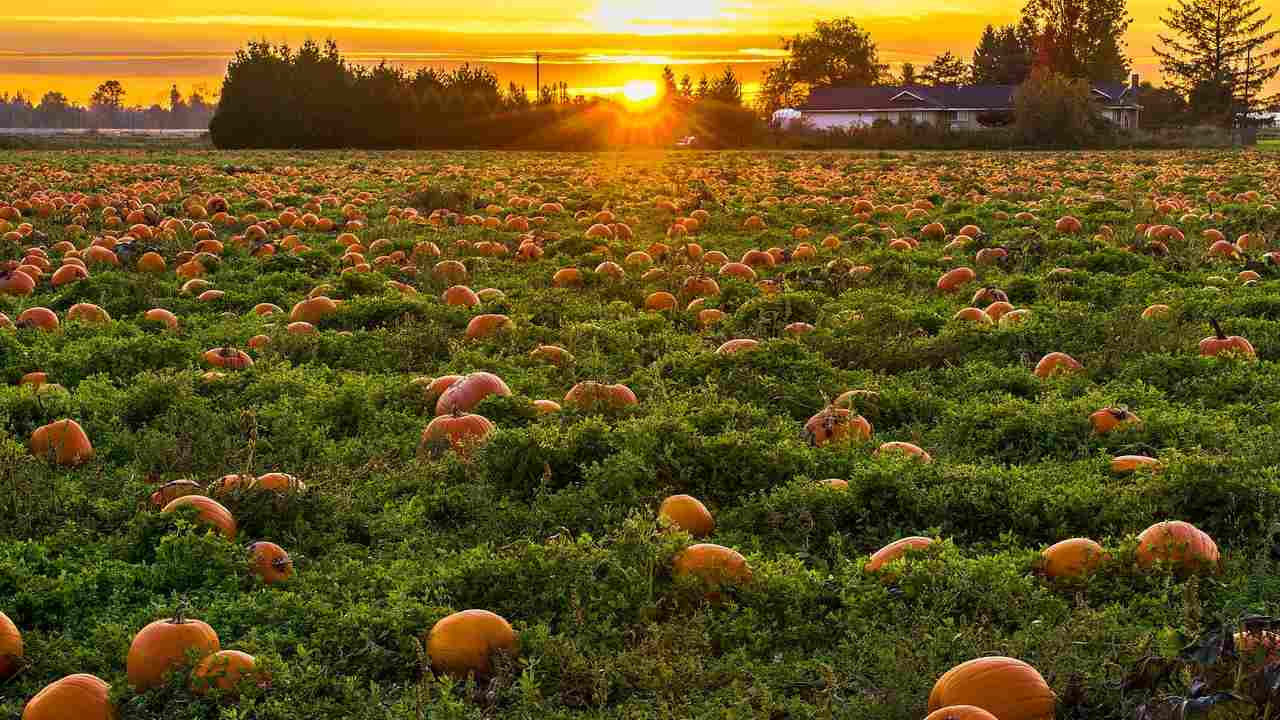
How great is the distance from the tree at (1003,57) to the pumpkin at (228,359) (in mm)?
101477

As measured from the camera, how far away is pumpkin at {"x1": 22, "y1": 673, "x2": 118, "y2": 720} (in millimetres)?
3377

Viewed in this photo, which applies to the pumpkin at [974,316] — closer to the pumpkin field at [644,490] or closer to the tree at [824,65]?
the pumpkin field at [644,490]

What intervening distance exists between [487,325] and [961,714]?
18.2 ft

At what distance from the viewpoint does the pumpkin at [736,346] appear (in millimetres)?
7172

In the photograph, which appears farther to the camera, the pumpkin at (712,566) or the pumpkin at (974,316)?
the pumpkin at (974,316)

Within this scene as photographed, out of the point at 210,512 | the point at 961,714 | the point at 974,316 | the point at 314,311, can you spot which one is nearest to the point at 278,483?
the point at 210,512

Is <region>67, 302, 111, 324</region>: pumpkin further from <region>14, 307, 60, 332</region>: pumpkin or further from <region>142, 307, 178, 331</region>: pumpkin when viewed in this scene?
<region>142, 307, 178, 331</region>: pumpkin

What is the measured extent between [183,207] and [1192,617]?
1508 cm

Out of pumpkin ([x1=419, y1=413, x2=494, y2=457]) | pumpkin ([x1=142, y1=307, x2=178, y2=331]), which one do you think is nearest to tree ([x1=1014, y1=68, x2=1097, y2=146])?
pumpkin ([x1=142, y1=307, x2=178, y2=331])

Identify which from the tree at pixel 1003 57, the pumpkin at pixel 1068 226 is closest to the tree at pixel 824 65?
the tree at pixel 1003 57

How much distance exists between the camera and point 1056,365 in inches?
A: 275

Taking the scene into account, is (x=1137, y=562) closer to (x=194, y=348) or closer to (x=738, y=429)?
(x=738, y=429)

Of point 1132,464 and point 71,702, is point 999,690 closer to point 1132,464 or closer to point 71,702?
point 1132,464

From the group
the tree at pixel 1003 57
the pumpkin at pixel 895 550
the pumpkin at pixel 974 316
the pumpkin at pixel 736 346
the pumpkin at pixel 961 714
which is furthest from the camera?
the tree at pixel 1003 57
